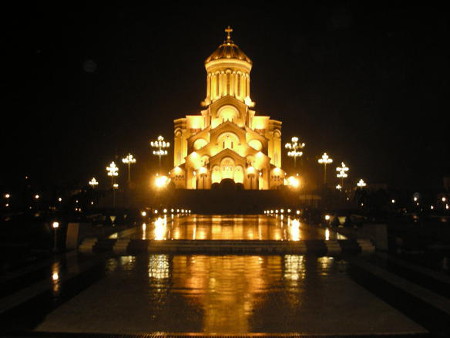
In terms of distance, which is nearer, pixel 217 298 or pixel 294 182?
pixel 217 298

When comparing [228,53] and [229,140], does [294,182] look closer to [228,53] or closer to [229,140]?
[229,140]

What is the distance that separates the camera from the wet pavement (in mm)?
6934

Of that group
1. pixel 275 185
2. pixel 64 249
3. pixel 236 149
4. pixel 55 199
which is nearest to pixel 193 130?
pixel 236 149

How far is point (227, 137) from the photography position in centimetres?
5488

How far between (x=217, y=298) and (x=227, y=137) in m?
46.5

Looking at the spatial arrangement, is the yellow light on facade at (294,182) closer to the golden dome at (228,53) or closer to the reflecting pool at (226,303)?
the golden dome at (228,53)

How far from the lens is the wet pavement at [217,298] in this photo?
6.93 m

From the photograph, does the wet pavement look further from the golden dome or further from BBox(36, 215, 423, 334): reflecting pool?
the golden dome

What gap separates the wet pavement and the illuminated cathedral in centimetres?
3647

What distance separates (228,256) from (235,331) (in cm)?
771

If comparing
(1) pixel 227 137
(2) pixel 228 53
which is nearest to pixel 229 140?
(1) pixel 227 137

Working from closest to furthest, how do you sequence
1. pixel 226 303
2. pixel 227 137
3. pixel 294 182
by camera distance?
1. pixel 226 303
2. pixel 294 182
3. pixel 227 137

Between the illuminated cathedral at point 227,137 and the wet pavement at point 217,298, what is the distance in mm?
36470

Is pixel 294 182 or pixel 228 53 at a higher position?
pixel 228 53
